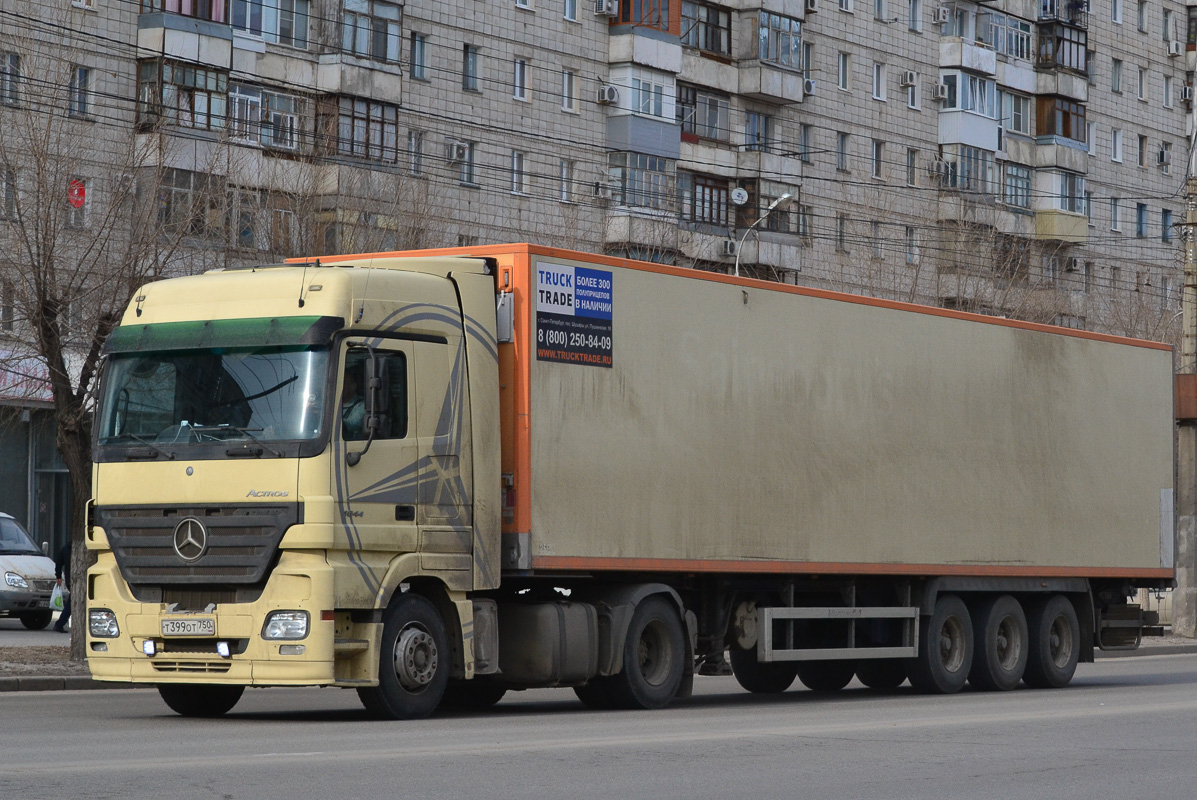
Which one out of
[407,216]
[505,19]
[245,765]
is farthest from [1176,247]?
[245,765]

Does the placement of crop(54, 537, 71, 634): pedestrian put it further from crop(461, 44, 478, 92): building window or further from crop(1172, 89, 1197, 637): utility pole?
crop(461, 44, 478, 92): building window

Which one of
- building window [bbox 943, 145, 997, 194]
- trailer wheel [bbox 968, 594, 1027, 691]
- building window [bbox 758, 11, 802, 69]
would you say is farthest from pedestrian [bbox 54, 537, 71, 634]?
building window [bbox 943, 145, 997, 194]

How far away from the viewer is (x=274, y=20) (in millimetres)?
44125

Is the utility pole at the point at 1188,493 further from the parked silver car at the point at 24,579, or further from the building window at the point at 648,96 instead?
the building window at the point at 648,96

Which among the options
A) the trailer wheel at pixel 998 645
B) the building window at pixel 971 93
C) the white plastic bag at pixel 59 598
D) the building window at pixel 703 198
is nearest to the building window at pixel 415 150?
the building window at pixel 703 198

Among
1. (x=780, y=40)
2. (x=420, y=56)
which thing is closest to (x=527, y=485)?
(x=420, y=56)

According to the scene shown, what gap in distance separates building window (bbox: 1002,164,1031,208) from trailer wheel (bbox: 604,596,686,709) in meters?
50.3

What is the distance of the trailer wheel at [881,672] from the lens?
1994 centimetres

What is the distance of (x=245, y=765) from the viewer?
10.9m

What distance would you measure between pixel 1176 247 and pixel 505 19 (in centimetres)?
3460

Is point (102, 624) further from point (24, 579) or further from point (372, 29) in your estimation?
point (372, 29)

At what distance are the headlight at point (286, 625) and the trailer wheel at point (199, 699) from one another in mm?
1312

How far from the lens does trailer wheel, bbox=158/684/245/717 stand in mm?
15281

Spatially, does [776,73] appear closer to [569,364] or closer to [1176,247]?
[1176,247]
